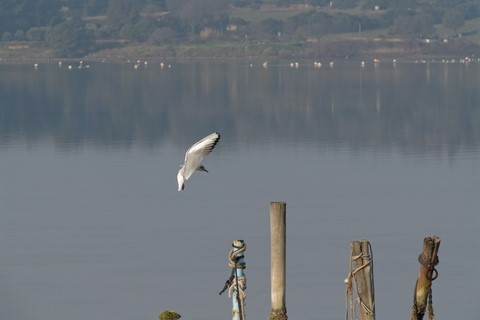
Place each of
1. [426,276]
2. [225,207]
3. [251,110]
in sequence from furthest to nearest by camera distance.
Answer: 1. [251,110]
2. [225,207]
3. [426,276]

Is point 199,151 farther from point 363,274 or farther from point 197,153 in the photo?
point 363,274

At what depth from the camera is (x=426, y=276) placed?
2014 cm

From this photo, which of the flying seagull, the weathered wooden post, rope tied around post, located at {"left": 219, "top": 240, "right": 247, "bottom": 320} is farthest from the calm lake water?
the flying seagull

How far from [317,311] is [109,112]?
57.4 metres

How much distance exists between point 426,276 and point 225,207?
1869 centimetres

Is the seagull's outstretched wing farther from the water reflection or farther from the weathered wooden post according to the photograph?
the water reflection

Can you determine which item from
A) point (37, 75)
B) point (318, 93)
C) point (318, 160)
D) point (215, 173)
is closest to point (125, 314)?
point (215, 173)

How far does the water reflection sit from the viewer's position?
63000 millimetres

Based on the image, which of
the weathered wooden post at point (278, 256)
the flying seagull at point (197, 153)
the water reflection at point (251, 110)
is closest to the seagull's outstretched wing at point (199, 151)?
the flying seagull at point (197, 153)

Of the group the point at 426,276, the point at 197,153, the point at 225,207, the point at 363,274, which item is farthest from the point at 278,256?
the point at 225,207

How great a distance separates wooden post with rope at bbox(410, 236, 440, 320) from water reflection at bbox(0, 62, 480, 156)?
3438 centimetres

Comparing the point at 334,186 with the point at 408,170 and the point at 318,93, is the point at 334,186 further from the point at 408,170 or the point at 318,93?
the point at 318,93

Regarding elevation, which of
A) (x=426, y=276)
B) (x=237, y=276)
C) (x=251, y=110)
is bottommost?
(x=251, y=110)

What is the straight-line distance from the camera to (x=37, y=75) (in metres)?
144
